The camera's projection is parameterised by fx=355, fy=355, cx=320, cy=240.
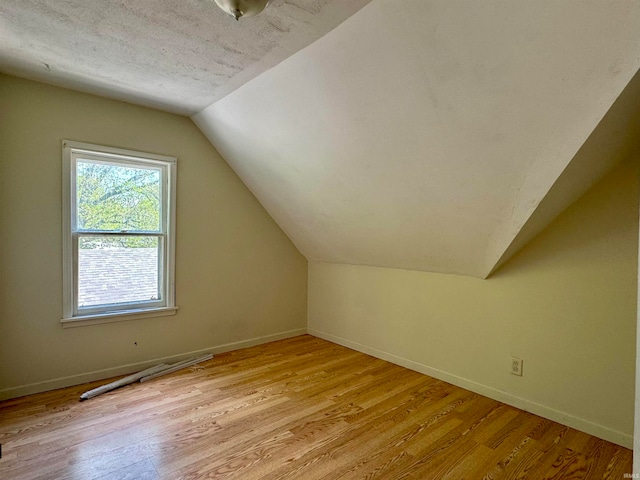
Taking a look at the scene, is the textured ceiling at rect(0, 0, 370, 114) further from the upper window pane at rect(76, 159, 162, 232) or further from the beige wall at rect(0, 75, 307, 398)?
the upper window pane at rect(76, 159, 162, 232)

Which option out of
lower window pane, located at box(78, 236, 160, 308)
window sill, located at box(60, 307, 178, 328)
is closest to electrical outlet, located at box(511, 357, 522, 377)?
window sill, located at box(60, 307, 178, 328)

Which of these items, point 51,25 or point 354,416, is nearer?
point 51,25

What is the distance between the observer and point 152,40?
79.4 inches

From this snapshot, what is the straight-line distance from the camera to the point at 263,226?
4000 millimetres

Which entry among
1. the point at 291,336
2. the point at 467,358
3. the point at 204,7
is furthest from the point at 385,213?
the point at 291,336

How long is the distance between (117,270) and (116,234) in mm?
319

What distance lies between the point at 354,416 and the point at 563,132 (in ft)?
6.84

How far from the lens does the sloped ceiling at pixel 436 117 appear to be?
1.46 metres

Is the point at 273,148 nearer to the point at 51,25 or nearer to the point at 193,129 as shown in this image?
the point at 193,129

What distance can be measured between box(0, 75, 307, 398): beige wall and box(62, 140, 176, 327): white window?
78mm

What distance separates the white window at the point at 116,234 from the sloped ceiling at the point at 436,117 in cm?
78

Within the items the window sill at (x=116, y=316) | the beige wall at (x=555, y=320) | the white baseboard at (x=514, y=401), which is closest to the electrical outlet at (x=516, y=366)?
the beige wall at (x=555, y=320)

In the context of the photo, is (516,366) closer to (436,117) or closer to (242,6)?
(436,117)

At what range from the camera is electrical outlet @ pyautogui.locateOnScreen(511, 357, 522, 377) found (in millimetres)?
2600
